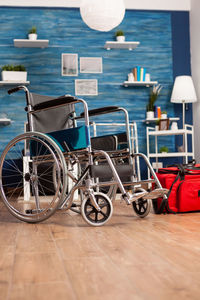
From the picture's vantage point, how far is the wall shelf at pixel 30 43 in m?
5.29

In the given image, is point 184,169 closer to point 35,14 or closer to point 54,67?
point 54,67

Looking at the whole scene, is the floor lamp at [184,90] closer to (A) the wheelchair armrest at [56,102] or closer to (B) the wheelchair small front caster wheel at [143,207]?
(B) the wheelchair small front caster wheel at [143,207]

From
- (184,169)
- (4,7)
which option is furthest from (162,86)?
(184,169)

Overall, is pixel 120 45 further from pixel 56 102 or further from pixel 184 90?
pixel 56 102

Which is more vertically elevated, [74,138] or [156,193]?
[74,138]

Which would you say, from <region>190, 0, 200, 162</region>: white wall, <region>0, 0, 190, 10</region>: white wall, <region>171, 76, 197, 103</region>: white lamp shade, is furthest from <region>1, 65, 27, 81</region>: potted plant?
<region>190, 0, 200, 162</region>: white wall

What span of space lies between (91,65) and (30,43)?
2.79 feet

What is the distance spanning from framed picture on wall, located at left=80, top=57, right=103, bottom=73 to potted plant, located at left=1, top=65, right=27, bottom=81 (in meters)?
0.79

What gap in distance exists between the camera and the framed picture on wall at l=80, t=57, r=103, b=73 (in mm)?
5637

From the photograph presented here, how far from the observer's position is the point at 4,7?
5.52 m

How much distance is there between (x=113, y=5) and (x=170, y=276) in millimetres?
3172

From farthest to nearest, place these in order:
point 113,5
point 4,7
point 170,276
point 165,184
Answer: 1. point 4,7
2. point 113,5
3. point 165,184
4. point 170,276

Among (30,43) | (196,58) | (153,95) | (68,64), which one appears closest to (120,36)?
(68,64)

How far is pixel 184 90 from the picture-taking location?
5273 millimetres
